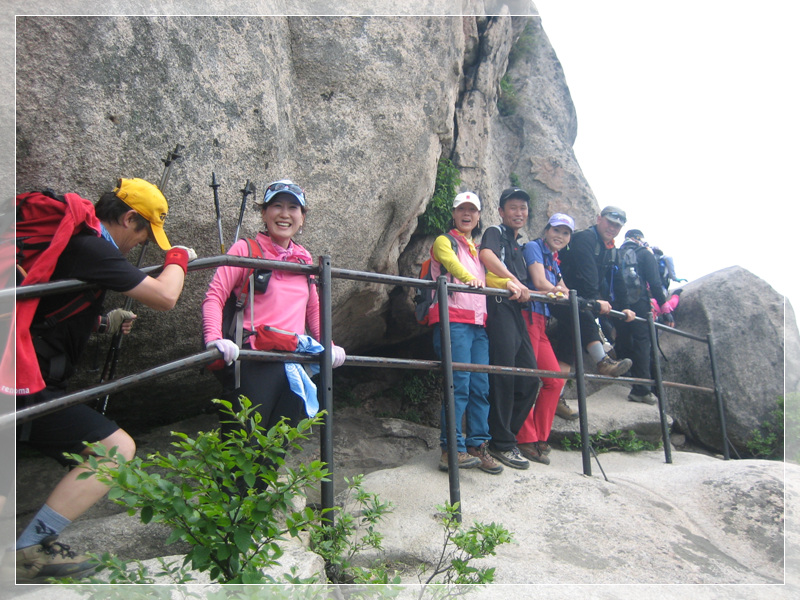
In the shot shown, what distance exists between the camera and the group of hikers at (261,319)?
2.40 metres

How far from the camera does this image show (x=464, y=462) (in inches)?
169

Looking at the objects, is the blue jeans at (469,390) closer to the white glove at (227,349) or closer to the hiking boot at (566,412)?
the white glove at (227,349)

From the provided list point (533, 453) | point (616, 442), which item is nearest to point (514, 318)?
point (533, 453)

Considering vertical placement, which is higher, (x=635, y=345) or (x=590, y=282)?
(x=590, y=282)

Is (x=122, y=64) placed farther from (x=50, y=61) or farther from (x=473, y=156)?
(x=473, y=156)

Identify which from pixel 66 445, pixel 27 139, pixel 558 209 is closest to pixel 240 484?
pixel 66 445

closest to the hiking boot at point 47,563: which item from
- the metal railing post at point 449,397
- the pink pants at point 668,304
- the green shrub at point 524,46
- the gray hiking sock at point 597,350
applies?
the metal railing post at point 449,397

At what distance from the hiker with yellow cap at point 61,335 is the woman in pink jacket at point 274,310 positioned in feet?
1.75

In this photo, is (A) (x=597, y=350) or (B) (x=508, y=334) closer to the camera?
(B) (x=508, y=334)

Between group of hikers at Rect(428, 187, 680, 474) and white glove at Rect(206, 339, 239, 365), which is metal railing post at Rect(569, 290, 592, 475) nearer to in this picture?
group of hikers at Rect(428, 187, 680, 474)

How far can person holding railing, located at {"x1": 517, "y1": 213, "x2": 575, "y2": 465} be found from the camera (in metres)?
5.17

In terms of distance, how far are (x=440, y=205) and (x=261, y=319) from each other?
3.84 metres

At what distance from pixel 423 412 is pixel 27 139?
4890mm

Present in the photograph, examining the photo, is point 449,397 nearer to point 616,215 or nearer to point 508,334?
point 508,334
